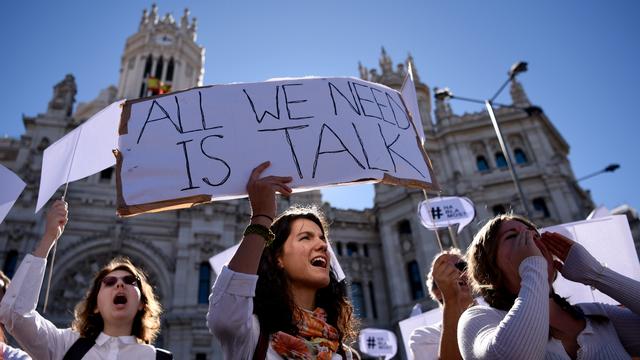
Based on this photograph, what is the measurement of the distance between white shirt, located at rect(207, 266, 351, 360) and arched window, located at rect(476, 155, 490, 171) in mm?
26955

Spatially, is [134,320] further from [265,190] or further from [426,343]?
[426,343]

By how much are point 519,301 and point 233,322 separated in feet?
5.01

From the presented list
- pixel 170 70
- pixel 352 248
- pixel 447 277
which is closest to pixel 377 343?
pixel 352 248

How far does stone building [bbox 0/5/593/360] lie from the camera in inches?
845

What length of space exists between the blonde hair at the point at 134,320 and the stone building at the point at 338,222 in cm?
1775

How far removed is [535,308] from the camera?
227 cm

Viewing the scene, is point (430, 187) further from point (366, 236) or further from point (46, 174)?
point (366, 236)

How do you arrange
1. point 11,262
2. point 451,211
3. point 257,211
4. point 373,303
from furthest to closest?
point 373,303 < point 11,262 < point 451,211 < point 257,211

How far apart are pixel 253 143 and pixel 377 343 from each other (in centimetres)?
1597

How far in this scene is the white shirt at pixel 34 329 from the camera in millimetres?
3309

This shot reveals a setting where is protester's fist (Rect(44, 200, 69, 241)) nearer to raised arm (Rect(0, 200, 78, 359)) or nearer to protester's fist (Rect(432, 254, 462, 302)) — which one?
raised arm (Rect(0, 200, 78, 359))

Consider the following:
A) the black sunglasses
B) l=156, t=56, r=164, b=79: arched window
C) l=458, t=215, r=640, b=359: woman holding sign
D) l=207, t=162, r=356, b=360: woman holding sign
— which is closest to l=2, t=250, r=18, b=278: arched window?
l=156, t=56, r=164, b=79: arched window

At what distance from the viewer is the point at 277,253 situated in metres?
3.08

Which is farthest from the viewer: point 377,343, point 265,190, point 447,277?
point 377,343
